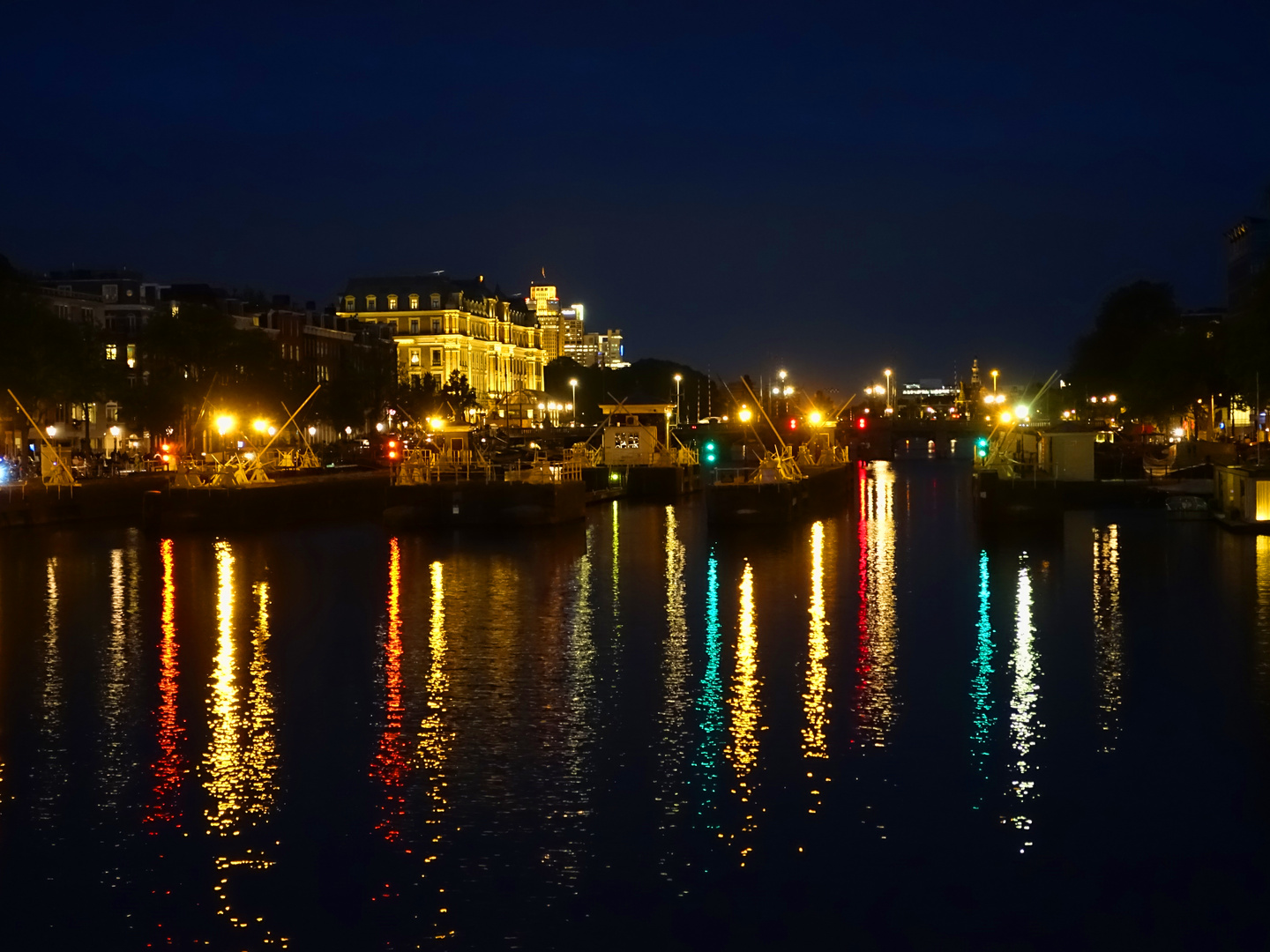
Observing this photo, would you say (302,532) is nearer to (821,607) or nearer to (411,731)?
(821,607)

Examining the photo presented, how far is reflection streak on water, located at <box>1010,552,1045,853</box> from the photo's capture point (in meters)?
20.9

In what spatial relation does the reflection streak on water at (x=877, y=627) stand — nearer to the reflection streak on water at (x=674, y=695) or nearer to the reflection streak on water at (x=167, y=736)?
the reflection streak on water at (x=674, y=695)

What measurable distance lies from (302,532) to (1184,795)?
49.8 metres

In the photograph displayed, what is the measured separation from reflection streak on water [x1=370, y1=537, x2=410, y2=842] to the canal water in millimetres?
83

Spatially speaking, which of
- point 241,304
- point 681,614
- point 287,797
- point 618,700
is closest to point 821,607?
point 681,614

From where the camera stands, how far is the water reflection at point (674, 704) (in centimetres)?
2086

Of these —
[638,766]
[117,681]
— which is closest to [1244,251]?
[117,681]

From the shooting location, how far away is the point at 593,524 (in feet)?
232

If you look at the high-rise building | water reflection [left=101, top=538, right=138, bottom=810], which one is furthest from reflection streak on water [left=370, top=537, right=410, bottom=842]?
the high-rise building

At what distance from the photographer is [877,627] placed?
36.1 meters

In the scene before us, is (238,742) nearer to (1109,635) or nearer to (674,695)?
(674,695)

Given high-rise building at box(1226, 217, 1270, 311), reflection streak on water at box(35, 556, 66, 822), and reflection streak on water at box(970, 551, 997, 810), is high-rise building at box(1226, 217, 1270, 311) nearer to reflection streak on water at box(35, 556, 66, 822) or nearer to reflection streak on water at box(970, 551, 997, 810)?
reflection streak on water at box(970, 551, 997, 810)

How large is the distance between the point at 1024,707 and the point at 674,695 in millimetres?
5625

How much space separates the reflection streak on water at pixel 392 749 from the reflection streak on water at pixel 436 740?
339mm
